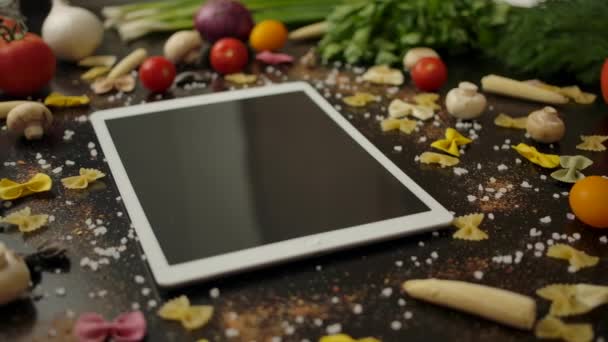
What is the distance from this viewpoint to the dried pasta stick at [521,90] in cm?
123

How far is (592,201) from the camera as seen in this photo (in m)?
0.89

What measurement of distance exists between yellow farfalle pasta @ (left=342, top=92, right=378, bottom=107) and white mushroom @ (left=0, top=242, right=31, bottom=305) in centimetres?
63

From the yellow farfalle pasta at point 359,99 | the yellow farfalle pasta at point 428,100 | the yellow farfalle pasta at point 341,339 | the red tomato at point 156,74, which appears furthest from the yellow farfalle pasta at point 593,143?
the red tomato at point 156,74

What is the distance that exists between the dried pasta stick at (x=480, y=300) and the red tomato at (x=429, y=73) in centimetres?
55

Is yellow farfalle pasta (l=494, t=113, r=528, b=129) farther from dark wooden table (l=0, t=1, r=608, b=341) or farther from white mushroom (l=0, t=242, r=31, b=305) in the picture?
white mushroom (l=0, t=242, r=31, b=305)

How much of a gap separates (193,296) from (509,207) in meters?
0.43

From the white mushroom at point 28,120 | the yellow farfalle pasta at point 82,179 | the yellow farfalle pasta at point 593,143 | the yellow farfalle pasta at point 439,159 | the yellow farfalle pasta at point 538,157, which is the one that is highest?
the white mushroom at point 28,120

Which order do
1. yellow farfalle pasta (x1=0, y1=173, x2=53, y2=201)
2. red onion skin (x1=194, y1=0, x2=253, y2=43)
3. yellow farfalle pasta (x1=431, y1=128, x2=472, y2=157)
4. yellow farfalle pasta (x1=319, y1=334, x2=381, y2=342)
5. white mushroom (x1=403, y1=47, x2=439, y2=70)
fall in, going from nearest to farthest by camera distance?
yellow farfalle pasta (x1=319, y1=334, x2=381, y2=342)
yellow farfalle pasta (x1=0, y1=173, x2=53, y2=201)
yellow farfalle pasta (x1=431, y1=128, x2=472, y2=157)
white mushroom (x1=403, y1=47, x2=439, y2=70)
red onion skin (x1=194, y1=0, x2=253, y2=43)

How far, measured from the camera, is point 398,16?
1385 mm

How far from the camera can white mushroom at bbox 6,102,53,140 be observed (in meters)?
1.10

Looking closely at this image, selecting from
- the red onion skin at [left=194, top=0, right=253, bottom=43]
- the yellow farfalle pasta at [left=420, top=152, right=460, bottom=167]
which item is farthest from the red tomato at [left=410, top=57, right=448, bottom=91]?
the red onion skin at [left=194, top=0, right=253, bottom=43]

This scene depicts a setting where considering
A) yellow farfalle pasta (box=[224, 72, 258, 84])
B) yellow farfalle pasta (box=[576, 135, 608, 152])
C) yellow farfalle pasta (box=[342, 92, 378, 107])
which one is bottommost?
yellow farfalle pasta (box=[576, 135, 608, 152])

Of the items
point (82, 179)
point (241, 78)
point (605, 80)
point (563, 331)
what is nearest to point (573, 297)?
point (563, 331)

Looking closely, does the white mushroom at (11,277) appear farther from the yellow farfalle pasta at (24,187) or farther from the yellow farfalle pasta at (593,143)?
the yellow farfalle pasta at (593,143)
